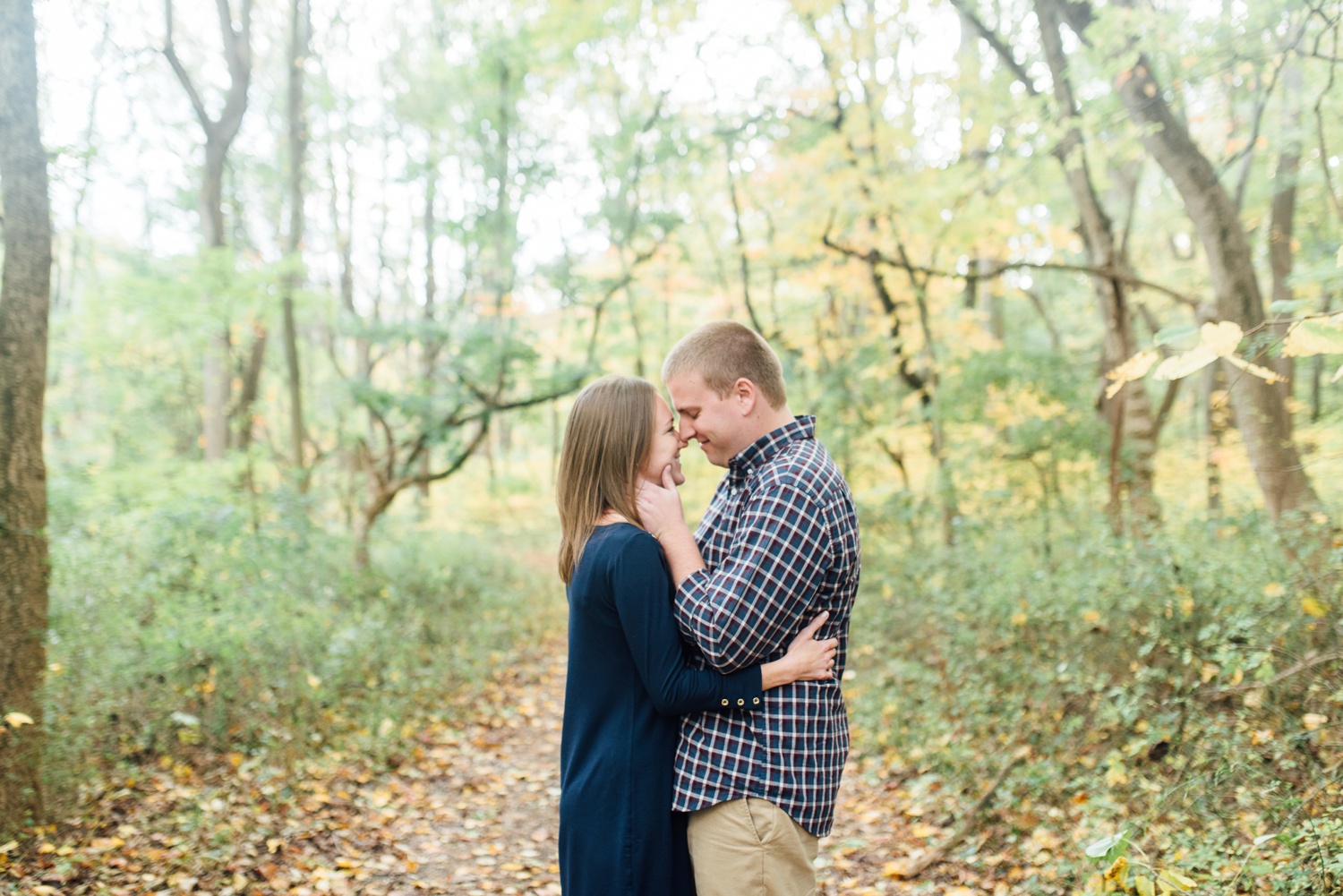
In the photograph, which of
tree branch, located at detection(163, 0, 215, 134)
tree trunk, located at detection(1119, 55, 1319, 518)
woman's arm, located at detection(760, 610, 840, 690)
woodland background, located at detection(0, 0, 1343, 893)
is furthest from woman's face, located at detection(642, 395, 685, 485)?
tree branch, located at detection(163, 0, 215, 134)

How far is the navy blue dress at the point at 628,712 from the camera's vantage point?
2.07 m

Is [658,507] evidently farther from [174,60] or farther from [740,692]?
[174,60]

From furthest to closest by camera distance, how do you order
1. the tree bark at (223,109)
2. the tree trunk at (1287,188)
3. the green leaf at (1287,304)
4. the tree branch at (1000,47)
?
the tree bark at (223,109) → the tree trunk at (1287,188) → the tree branch at (1000,47) → the green leaf at (1287,304)

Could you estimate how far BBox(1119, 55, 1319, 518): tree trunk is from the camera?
20.4 ft

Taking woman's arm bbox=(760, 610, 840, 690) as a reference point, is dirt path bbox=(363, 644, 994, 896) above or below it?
below

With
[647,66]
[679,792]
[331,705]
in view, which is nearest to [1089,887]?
[679,792]

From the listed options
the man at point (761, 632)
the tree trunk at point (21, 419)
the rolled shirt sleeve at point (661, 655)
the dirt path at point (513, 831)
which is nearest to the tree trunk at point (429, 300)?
the dirt path at point (513, 831)

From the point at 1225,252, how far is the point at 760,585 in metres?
6.18

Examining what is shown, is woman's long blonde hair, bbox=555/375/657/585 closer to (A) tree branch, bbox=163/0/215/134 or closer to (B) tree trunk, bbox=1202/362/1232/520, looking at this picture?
(B) tree trunk, bbox=1202/362/1232/520

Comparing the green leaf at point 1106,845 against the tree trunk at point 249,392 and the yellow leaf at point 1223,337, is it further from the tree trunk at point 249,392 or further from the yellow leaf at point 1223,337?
the tree trunk at point 249,392

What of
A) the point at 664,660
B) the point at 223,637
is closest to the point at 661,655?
the point at 664,660

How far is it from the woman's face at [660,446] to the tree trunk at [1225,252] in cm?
553

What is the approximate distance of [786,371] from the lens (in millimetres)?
11578

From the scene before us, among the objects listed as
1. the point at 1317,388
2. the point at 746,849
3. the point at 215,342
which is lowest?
the point at 746,849
